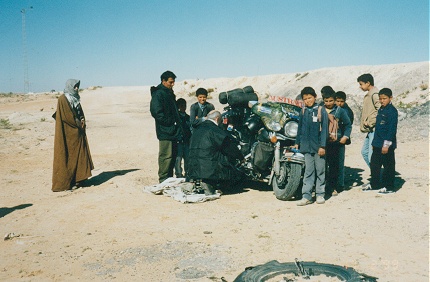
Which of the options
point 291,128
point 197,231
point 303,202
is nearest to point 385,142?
point 291,128

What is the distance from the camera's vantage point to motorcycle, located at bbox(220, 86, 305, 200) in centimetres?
643

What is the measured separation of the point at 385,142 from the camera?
20.9 feet

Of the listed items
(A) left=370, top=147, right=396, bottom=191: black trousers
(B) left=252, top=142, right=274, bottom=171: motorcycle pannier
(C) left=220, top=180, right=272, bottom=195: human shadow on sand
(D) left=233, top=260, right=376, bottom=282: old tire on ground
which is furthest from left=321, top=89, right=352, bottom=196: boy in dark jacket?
(D) left=233, top=260, right=376, bottom=282: old tire on ground

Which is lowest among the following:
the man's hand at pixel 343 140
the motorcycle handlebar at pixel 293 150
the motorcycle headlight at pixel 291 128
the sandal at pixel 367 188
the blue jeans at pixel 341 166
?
the sandal at pixel 367 188

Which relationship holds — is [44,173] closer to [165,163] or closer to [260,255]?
[165,163]

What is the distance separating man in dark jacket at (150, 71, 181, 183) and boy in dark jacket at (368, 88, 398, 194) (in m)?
3.48

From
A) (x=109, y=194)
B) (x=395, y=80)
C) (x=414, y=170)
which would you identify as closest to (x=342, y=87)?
(x=395, y=80)

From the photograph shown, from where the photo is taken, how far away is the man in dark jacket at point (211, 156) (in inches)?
267

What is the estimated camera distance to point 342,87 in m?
43.5

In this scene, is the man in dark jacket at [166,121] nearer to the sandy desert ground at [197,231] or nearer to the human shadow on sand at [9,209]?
the sandy desert ground at [197,231]

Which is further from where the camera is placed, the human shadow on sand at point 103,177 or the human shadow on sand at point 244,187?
the human shadow on sand at point 103,177

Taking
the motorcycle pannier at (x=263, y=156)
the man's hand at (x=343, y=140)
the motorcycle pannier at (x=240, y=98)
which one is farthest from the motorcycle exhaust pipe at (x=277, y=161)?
the motorcycle pannier at (x=240, y=98)

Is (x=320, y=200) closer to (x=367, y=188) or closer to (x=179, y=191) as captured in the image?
(x=367, y=188)

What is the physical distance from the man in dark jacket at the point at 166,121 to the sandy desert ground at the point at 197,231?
77cm
